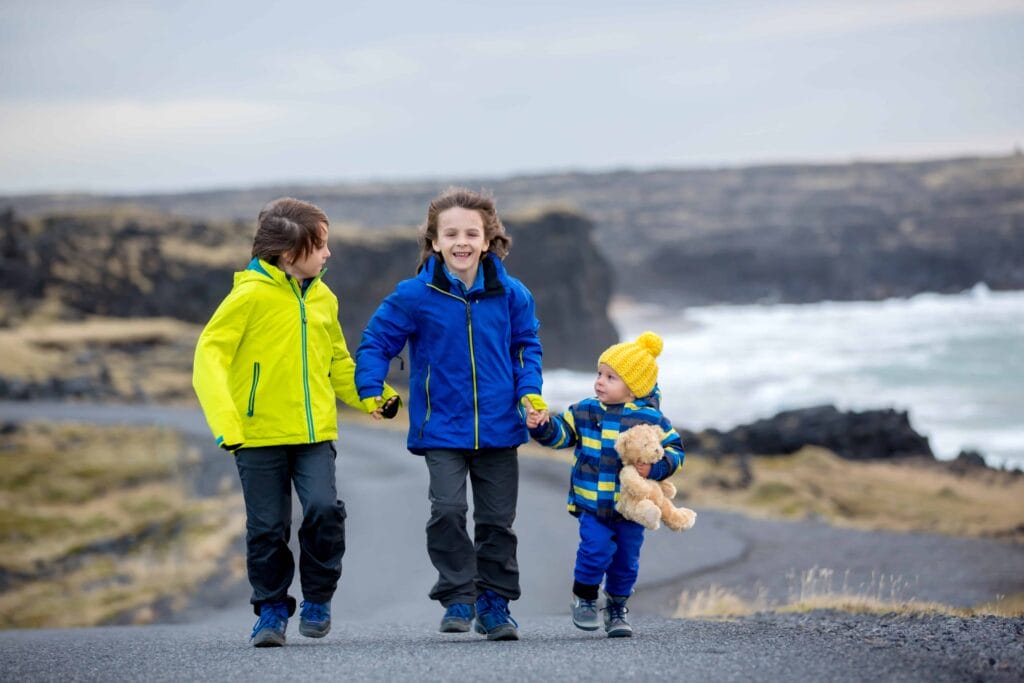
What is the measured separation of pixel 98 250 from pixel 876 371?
126ft

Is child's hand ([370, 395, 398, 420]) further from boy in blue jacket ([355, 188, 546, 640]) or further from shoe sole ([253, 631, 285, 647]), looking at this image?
shoe sole ([253, 631, 285, 647])

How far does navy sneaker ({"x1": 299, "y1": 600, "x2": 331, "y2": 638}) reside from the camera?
18.5ft

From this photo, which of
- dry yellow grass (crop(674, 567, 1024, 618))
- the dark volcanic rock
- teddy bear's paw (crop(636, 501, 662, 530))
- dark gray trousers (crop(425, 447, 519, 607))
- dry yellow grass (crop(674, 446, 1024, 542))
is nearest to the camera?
teddy bear's paw (crop(636, 501, 662, 530))

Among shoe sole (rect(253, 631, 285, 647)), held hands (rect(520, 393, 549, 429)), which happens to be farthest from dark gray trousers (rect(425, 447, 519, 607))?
shoe sole (rect(253, 631, 285, 647))

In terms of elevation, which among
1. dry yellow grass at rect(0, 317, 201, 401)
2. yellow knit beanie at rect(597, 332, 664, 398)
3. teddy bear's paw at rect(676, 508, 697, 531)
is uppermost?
yellow knit beanie at rect(597, 332, 664, 398)

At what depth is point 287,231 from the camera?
5582 millimetres

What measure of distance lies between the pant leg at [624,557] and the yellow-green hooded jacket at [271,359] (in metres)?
1.36

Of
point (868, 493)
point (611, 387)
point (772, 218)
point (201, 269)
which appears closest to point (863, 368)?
point (201, 269)

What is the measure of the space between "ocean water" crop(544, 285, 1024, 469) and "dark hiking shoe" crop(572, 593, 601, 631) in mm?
24736

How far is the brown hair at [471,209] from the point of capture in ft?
18.8

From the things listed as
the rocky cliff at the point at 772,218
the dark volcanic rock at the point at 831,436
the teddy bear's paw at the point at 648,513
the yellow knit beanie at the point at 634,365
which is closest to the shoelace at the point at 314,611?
the teddy bear's paw at the point at 648,513

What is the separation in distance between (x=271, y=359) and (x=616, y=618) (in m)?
2.18

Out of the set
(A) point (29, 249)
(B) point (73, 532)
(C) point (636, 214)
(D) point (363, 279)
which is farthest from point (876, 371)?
(C) point (636, 214)

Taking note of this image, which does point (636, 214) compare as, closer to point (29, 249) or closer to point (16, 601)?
point (29, 249)
